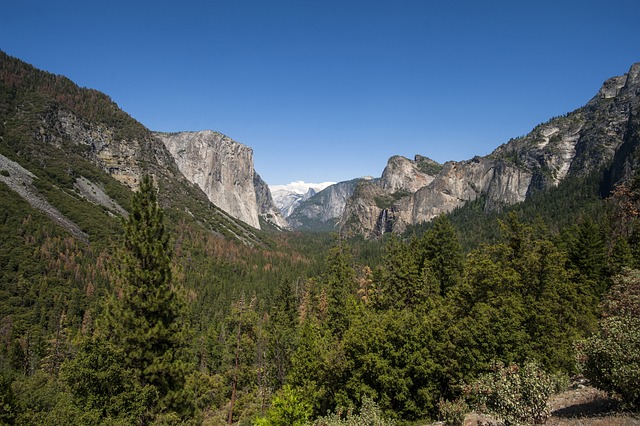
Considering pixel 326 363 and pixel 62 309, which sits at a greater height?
pixel 326 363

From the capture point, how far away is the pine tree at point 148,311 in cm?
1836

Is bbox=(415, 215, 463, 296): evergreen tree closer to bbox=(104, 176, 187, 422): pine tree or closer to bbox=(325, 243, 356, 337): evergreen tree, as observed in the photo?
bbox=(325, 243, 356, 337): evergreen tree

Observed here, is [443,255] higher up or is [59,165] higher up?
[59,165]

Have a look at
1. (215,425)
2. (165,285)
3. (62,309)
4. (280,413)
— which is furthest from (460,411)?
(62,309)

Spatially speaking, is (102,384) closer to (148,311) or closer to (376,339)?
(148,311)

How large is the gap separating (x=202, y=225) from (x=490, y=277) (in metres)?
179

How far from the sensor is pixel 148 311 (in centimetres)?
1903

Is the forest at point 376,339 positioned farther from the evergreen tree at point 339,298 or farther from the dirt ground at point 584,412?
the dirt ground at point 584,412

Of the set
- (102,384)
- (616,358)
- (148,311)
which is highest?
(616,358)

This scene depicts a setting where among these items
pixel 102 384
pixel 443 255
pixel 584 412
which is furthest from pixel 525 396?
pixel 443 255

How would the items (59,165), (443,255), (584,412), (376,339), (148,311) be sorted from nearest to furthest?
(584,412) < (148,311) < (376,339) < (443,255) < (59,165)

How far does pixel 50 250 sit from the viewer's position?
99688 mm

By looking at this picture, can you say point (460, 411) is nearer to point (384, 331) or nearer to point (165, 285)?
point (384, 331)

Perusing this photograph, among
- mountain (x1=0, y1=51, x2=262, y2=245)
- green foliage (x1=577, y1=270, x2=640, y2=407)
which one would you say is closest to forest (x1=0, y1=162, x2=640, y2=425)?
green foliage (x1=577, y1=270, x2=640, y2=407)
